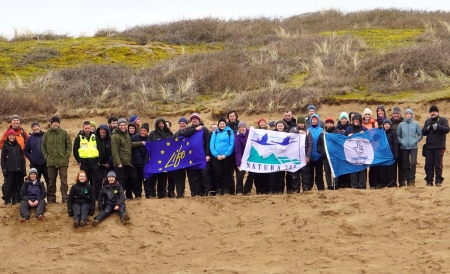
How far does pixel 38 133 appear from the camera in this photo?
46.5 feet

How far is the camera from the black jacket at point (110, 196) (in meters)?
13.3

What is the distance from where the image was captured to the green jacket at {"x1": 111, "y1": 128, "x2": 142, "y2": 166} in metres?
14.0

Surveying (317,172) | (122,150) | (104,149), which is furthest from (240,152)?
(104,149)

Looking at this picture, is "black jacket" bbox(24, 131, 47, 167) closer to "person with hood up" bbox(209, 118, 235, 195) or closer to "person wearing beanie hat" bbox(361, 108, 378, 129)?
"person with hood up" bbox(209, 118, 235, 195)

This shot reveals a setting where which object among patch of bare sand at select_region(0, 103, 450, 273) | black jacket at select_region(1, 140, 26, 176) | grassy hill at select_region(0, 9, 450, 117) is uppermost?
grassy hill at select_region(0, 9, 450, 117)

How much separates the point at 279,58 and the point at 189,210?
45.0 feet

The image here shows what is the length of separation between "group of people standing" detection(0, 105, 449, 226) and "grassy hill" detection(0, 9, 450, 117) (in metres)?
6.46

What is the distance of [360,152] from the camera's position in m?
14.4

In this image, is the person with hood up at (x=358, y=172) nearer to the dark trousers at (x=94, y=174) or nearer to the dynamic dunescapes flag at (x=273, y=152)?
the dynamic dunescapes flag at (x=273, y=152)

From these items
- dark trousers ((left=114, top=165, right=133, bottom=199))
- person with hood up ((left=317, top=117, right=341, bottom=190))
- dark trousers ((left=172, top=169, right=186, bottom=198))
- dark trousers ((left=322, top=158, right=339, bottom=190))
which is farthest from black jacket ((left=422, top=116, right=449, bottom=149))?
dark trousers ((left=114, top=165, right=133, bottom=199))

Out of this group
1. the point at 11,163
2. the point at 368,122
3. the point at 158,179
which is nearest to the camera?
the point at 11,163

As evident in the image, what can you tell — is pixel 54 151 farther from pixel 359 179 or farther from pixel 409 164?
pixel 409 164

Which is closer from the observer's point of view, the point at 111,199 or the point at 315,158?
the point at 111,199

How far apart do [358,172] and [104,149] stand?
501cm
